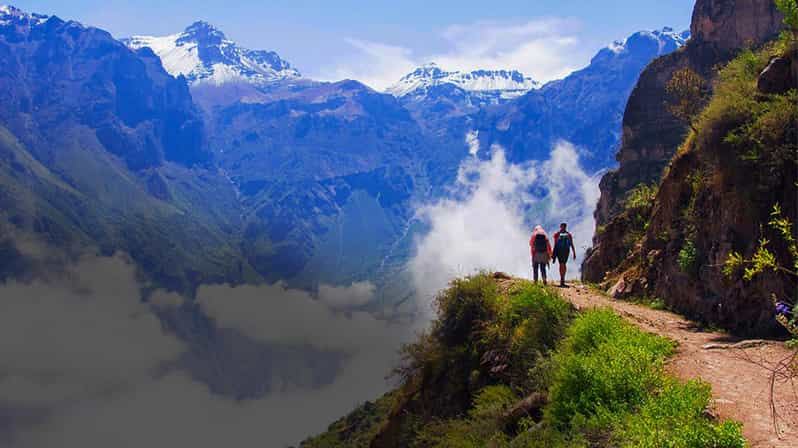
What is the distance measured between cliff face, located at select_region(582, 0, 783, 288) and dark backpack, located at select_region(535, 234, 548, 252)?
61.6m

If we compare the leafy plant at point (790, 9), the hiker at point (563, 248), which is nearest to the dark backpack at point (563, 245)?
the hiker at point (563, 248)

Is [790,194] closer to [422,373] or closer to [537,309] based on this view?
[537,309]

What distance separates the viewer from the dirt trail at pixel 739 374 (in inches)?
331

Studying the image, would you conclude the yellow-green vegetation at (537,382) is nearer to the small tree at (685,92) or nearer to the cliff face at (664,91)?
the small tree at (685,92)

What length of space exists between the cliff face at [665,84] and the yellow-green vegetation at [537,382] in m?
67.3

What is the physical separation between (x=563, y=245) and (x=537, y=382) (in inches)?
438

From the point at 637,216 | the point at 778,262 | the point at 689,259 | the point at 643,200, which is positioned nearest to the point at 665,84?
the point at 643,200

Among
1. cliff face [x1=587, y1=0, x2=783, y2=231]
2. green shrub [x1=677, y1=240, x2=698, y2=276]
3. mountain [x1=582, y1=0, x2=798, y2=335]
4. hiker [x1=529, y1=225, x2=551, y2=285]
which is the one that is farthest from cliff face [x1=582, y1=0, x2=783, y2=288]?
green shrub [x1=677, y1=240, x2=698, y2=276]

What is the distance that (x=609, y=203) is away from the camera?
3538 inches

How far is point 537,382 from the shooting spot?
1243 centimetres

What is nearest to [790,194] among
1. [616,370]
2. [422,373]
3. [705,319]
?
[705,319]

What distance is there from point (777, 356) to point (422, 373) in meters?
9.97

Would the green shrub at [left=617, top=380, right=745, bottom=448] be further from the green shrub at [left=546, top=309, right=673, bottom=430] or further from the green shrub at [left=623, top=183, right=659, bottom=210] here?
the green shrub at [left=623, top=183, right=659, bottom=210]

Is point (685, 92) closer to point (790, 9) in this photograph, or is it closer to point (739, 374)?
point (790, 9)
